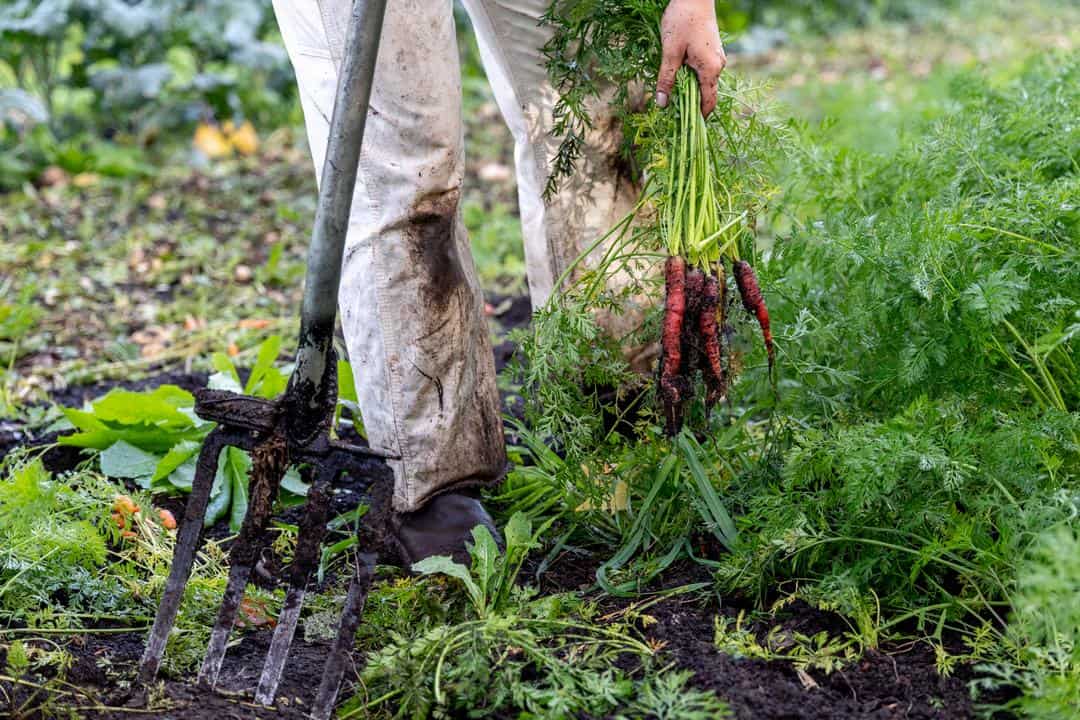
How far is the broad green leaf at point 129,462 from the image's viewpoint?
9.29 ft

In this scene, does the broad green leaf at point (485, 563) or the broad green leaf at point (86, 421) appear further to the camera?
the broad green leaf at point (86, 421)

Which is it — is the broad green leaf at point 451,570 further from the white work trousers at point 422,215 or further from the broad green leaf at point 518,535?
the white work trousers at point 422,215

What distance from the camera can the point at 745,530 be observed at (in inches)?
91.4

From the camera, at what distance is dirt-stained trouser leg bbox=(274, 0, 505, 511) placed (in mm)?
2342

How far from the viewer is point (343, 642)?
1.99m

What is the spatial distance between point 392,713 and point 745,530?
771 mm

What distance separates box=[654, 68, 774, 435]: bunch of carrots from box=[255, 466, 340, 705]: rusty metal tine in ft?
2.17

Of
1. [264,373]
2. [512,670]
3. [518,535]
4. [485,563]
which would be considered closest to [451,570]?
[485,563]

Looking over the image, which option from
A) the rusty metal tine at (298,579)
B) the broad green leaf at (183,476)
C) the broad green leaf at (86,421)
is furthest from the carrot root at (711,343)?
the broad green leaf at (86,421)

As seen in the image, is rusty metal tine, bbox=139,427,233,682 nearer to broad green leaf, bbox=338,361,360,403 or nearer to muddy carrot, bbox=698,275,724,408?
broad green leaf, bbox=338,361,360,403

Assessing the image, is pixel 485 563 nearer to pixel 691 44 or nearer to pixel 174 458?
pixel 174 458

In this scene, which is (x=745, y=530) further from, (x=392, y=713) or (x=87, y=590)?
(x=87, y=590)

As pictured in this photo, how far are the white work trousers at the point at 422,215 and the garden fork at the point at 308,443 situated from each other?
0.87 ft

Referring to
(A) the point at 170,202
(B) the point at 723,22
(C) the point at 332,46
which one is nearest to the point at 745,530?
(C) the point at 332,46
